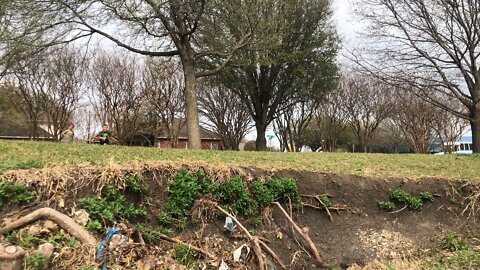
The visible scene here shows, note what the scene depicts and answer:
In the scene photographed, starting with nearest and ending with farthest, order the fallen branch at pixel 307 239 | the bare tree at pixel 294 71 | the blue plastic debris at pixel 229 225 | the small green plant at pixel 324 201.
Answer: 1. the blue plastic debris at pixel 229 225
2. the fallen branch at pixel 307 239
3. the small green plant at pixel 324 201
4. the bare tree at pixel 294 71

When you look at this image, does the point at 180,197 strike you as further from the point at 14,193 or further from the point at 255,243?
the point at 14,193

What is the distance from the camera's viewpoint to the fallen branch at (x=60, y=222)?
13.6 feet

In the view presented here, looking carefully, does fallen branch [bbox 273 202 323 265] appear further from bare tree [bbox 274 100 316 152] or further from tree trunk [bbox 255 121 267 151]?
bare tree [bbox 274 100 316 152]

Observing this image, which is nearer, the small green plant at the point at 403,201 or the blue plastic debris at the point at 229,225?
the blue plastic debris at the point at 229,225

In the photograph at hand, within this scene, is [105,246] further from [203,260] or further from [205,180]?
[205,180]

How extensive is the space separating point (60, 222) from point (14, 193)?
0.69m

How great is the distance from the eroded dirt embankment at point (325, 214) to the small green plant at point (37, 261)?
0.77m

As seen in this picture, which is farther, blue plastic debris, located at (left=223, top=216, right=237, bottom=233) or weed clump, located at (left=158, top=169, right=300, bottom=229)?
blue plastic debris, located at (left=223, top=216, right=237, bottom=233)

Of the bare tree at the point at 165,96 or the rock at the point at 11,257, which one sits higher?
the bare tree at the point at 165,96

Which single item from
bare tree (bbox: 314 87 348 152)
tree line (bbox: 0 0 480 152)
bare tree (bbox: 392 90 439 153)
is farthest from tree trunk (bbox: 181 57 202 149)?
bare tree (bbox: 392 90 439 153)

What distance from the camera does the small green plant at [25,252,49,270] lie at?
3.71 m

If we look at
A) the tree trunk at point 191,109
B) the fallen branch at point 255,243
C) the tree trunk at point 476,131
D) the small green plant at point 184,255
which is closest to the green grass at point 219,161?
the fallen branch at point 255,243

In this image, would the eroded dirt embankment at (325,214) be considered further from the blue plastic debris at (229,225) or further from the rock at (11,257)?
the rock at (11,257)

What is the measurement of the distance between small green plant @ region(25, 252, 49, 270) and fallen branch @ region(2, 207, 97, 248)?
0.41 m
